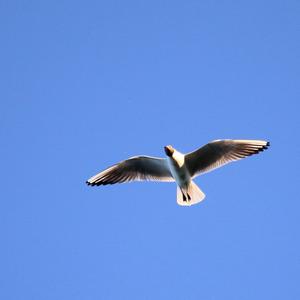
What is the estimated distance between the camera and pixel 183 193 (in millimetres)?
12453

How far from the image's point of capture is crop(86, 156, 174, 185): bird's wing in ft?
41.9

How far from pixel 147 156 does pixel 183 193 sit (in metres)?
0.88

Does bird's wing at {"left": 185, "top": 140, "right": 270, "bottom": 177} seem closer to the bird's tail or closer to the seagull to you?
the seagull

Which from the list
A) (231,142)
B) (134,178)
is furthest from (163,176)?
(231,142)

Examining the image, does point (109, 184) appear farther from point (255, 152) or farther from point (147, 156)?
point (255, 152)

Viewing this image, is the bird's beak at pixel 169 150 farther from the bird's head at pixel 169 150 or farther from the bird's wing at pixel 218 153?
the bird's wing at pixel 218 153

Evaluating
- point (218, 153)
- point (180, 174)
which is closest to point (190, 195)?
point (180, 174)

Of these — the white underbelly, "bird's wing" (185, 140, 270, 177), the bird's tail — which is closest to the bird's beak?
the white underbelly

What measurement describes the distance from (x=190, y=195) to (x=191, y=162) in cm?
57

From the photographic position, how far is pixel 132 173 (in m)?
12.9

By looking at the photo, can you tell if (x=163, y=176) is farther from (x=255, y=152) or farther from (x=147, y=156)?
(x=255, y=152)

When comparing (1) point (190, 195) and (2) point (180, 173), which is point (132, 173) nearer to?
(2) point (180, 173)

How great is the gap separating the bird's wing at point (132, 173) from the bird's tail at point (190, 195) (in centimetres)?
45

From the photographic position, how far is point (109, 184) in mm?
12859
